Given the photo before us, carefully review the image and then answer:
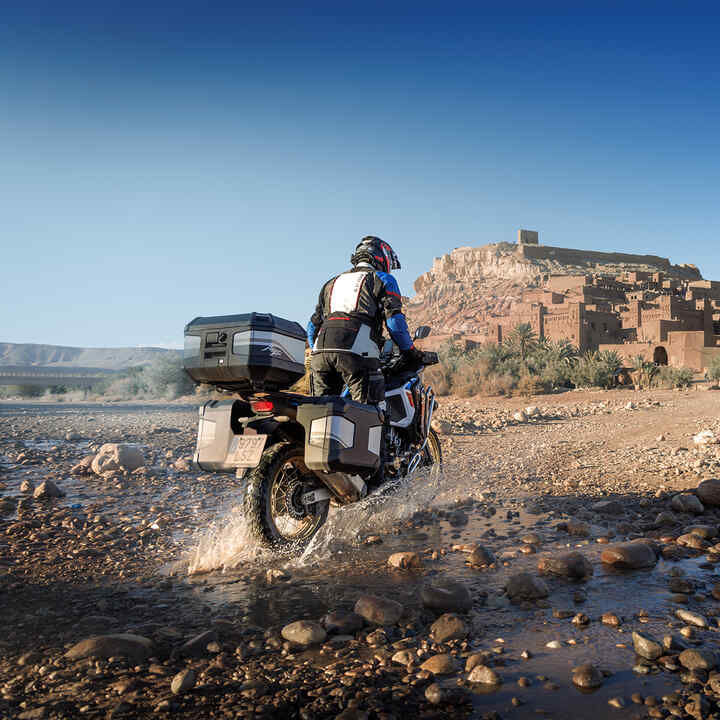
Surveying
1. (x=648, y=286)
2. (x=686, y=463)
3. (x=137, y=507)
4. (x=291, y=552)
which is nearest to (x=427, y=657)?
(x=291, y=552)

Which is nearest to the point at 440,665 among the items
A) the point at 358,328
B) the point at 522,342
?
the point at 358,328

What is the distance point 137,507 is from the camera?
17.7 feet

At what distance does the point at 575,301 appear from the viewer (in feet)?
191

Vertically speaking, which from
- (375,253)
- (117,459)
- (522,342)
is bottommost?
(117,459)

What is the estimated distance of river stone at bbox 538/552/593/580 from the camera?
3.32m

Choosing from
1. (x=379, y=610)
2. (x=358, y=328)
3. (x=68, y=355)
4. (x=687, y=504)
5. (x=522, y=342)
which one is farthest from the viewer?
(x=68, y=355)

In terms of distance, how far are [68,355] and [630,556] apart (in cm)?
18050

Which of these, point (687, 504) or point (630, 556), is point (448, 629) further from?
point (687, 504)

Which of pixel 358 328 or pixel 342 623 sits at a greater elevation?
pixel 358 328

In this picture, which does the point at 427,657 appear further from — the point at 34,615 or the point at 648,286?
the point at 648,286

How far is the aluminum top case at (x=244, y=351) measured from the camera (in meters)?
3.44

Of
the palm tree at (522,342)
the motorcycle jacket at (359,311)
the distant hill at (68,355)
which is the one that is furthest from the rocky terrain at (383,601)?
the distant hill at (68,355)

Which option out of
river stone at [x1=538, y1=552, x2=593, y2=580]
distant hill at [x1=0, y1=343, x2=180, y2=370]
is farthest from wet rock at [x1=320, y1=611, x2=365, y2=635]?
distant hill at [x1=0, y1=343, x2=180, y2=370]

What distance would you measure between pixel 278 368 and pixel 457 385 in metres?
16.3
